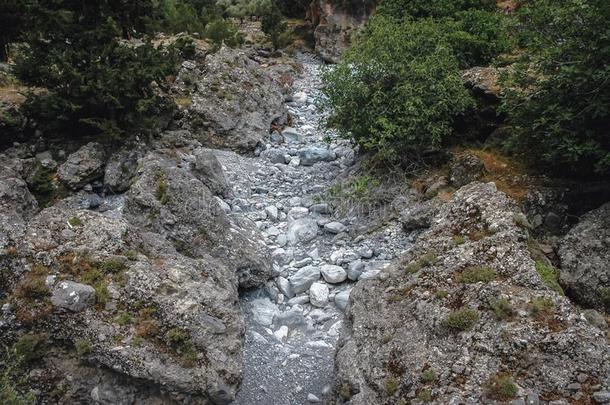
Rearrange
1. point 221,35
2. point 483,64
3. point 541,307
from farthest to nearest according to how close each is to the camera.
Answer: point 221,35 < point 483,64 < point 541,307

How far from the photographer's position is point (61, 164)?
13.6m

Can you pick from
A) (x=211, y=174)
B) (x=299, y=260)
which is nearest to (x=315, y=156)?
(x=211, y=174)

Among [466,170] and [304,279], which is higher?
[466,170]

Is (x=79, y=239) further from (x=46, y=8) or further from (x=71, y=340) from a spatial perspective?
(x=46, y=8)

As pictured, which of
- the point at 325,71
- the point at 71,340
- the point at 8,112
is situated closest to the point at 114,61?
the point at 8,112

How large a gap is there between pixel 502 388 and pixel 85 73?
12.7m

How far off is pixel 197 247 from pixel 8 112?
7.96 metres

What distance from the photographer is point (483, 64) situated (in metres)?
16.1

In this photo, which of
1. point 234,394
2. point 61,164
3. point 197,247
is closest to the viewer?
point 234,394

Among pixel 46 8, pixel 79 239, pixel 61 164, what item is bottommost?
pixel 61 164

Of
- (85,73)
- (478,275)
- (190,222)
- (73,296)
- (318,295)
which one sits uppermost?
(478,275)

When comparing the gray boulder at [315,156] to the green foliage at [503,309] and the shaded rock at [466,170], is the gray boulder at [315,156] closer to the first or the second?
the shaded rock at [466,170]

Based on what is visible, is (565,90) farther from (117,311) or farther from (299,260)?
(117,311)

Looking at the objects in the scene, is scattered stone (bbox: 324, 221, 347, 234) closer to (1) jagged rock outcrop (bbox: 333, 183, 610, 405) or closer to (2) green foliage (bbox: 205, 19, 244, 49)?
(1) jagged rock outcrop (bbox: 333, 183, 610, 405)
